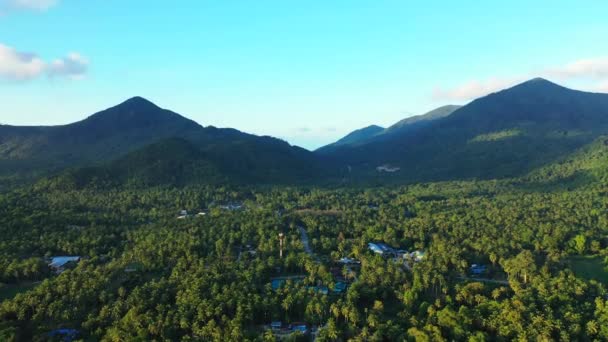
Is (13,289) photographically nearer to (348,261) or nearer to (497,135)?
(348,261)

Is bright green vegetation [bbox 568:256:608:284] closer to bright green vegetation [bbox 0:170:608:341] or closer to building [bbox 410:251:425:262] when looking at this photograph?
bright green vegetation [bbox 0:170:608:341]

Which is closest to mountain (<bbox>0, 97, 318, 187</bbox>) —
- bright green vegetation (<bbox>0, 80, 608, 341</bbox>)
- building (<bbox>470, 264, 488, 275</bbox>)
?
bright green vegetation (<bbox>0, 80, 608, 341</bbox>)

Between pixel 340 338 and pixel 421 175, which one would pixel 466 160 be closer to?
pixel 421 175

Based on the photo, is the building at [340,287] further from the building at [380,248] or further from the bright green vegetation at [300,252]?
the building at [380,248]

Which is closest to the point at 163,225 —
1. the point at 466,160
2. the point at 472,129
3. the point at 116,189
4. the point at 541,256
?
the point at 116,189

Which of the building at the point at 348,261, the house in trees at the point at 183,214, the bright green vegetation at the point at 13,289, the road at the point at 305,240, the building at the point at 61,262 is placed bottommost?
the building at the point at 348,261

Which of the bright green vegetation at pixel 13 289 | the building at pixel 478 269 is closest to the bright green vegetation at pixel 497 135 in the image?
the building at pixel 478 269

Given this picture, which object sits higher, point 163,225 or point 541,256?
point 163,225
